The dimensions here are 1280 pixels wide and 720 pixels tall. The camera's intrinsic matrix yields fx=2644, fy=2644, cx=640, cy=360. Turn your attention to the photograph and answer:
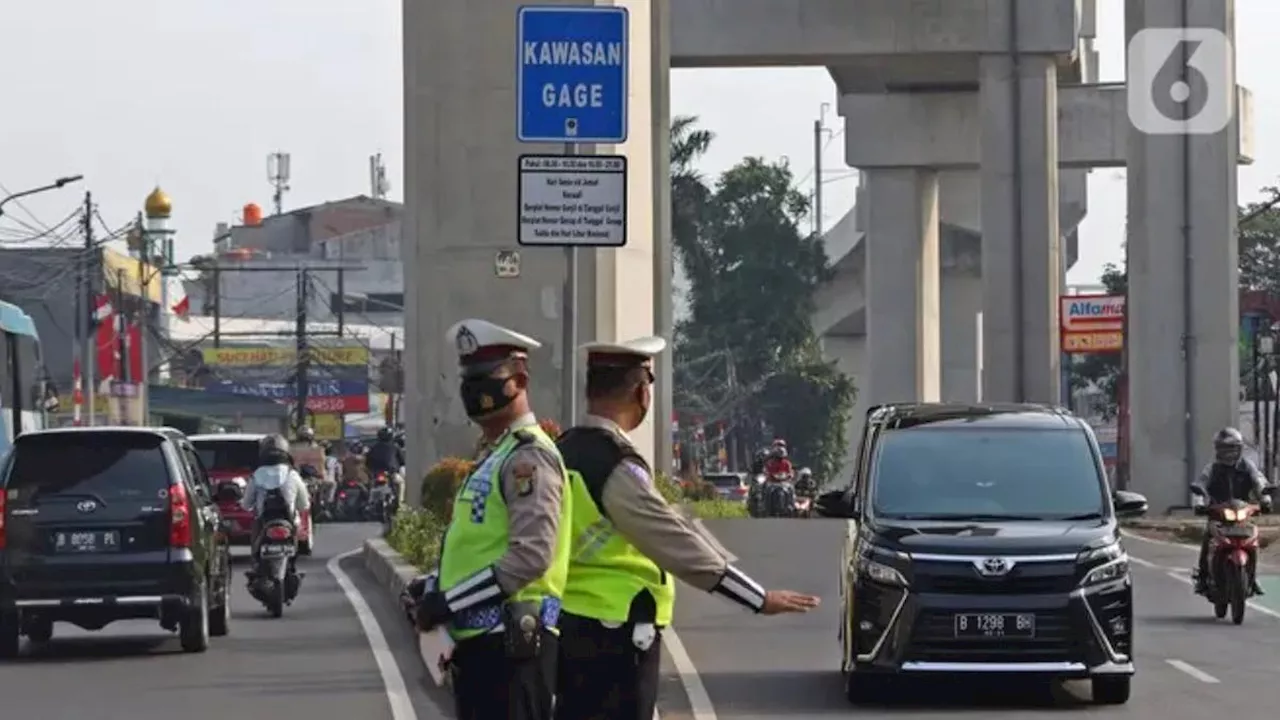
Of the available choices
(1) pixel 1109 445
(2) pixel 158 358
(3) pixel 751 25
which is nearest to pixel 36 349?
(3) pixel 751 25

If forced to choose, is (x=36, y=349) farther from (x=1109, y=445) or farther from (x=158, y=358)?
(x=158, y=358)

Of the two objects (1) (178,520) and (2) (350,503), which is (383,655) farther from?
(2) (350,503)

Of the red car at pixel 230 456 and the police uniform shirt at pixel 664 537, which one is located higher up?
the police uniform shirt at pixel 664 537

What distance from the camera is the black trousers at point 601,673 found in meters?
8.06

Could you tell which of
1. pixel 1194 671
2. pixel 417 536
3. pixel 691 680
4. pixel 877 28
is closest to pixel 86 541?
pixel 691 680

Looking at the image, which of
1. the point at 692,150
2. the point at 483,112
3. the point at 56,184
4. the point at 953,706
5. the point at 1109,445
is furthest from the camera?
the point at 1109,445

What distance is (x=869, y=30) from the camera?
4844 cm

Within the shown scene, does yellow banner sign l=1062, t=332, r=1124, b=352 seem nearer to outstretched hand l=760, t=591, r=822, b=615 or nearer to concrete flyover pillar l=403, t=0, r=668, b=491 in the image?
concrete flyover pillar l=403, t=0, r=668, b=491

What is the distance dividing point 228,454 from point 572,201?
20.1m

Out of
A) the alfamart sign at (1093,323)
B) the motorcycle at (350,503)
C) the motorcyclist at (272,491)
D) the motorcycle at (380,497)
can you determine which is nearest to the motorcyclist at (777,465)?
the motorcycle at (380,497)

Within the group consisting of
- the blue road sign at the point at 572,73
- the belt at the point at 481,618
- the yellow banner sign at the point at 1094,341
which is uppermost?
the blue road sign at the point at 572,73

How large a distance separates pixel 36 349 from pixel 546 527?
88.6 ft

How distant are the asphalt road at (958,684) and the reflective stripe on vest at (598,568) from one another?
672 centimetres

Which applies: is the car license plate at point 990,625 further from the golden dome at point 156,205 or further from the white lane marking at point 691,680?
the golden dome at point 156,205
